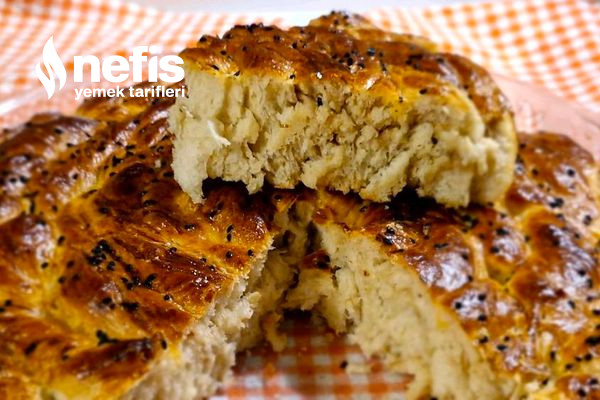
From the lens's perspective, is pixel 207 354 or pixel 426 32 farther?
pixel 426 32

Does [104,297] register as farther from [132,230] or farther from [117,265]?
[132,230]

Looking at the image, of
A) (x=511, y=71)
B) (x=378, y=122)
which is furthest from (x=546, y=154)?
(x=511, y=71)

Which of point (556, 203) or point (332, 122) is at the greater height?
point (332, 122)

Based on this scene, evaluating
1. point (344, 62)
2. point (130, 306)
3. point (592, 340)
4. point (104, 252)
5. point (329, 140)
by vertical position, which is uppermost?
point (344, 62)

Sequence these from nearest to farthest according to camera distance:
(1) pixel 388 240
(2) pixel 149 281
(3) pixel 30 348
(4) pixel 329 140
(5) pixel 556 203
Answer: (3) pixel 30 348 → (2) pixel 149 281 → (1) pixel 388 240 → (4) pixel 329 140 → (5) pixel 556 203

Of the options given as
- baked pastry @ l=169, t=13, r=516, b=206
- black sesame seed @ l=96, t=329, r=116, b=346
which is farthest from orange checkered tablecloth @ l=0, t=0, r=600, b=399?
black sesame seed @ l=96, t=329, r=116, b=346

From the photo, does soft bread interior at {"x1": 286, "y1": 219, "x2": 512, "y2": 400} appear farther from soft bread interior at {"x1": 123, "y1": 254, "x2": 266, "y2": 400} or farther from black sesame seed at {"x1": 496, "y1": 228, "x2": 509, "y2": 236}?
black sesame seed at {"x1": 496, "y1": 228, "x2": 509, "y2": 236}

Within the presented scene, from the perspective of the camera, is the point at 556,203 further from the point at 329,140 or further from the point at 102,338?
the point at 102,338

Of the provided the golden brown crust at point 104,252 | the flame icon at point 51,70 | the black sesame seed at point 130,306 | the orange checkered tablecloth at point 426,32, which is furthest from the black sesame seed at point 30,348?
the orange checkered tablecloth at point 426,32

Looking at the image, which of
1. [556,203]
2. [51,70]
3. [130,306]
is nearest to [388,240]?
[556,203]
